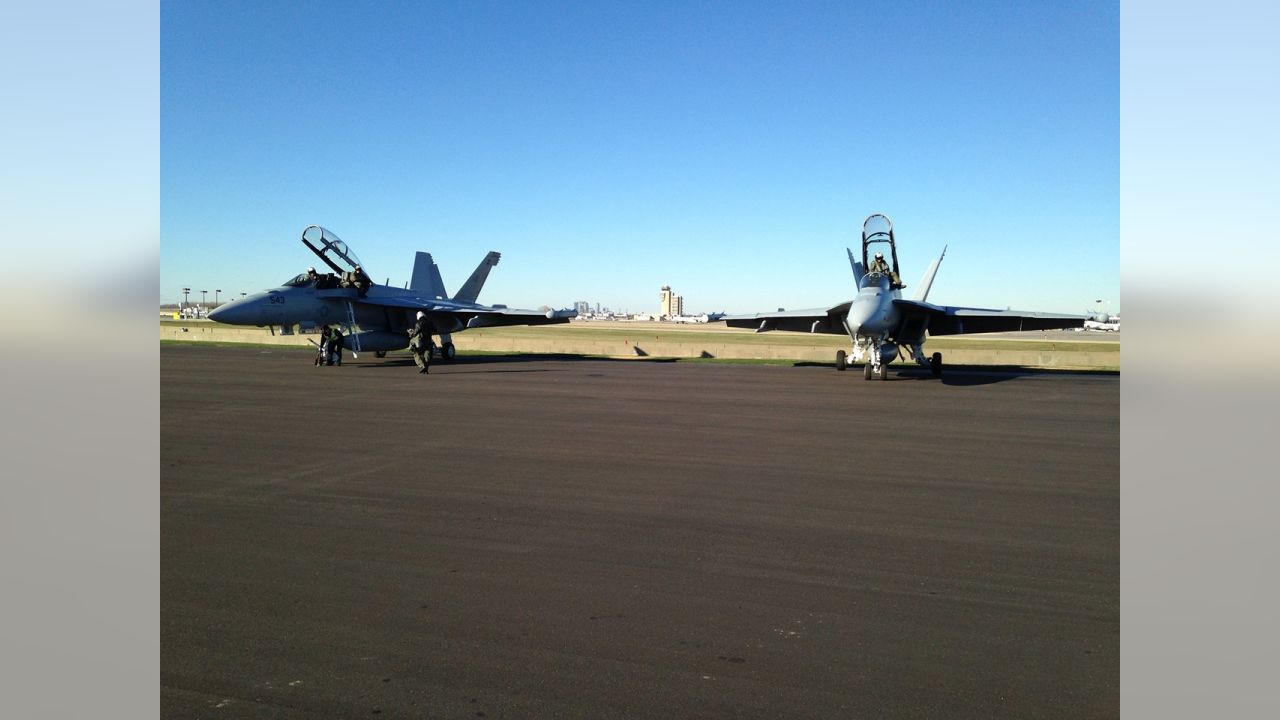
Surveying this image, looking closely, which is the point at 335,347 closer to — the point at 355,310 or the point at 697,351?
the point at 355,310

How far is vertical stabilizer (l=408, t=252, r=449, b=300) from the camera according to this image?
105 ft

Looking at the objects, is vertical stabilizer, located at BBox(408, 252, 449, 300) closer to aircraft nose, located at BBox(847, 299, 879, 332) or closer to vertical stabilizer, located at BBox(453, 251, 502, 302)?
vertical stabilizer, located at BBox(453, 251, 502, 302)

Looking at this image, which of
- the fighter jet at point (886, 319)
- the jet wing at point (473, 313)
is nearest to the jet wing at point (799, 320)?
the fighter jet at point (886, 319)

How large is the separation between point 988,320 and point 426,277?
2135 centimetres

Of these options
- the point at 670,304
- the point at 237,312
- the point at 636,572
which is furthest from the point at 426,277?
the point at 670,304

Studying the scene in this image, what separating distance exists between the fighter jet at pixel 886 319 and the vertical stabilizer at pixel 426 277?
1299 centimetres

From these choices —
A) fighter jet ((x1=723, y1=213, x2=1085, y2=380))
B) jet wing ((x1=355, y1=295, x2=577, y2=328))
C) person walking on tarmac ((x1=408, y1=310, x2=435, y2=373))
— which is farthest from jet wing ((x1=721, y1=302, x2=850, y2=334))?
person walking on tarmac ((x1=408, y1=310, x2=435, y2=373))

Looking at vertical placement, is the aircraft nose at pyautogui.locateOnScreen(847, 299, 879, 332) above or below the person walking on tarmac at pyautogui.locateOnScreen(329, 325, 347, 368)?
above

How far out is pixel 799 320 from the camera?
25.9 metres

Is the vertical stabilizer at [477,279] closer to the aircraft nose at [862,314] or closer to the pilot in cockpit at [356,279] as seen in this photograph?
the pilot in cockpit at [356,279]

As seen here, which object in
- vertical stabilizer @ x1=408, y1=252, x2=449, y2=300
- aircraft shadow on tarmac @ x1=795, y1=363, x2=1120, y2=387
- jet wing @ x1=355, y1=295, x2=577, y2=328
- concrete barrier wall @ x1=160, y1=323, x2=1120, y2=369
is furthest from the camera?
vertical stabilizer @ x1=408, y1=252, x2=449, y2=300
